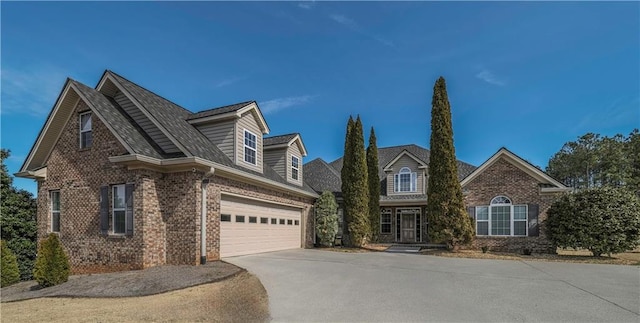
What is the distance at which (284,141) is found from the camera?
61.7 ft

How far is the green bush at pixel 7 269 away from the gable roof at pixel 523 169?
62.5 ft

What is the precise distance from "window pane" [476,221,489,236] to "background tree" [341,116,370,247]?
5749mm

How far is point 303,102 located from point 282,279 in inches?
517

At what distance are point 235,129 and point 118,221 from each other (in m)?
5.25

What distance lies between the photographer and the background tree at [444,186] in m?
16.6

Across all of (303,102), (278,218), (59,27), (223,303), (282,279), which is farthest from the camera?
(303,102)

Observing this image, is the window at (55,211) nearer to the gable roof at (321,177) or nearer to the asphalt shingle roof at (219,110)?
the asphalt shingle roof at (219,110)

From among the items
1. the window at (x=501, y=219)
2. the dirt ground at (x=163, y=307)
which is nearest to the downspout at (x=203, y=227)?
the dirt ground at (x=163, y=307)

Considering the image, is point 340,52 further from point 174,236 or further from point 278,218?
point 174,236

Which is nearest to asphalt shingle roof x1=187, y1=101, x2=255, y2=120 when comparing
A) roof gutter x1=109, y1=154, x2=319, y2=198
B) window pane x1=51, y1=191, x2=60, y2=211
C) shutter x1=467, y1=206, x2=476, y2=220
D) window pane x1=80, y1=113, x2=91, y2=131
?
roof gutter x1=109, y1=154, x2=319, y2=198

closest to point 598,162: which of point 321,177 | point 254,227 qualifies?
point 321,177

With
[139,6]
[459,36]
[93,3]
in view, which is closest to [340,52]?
[459,36]

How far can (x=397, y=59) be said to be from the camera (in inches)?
563

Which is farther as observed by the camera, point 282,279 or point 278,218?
point 278,218
